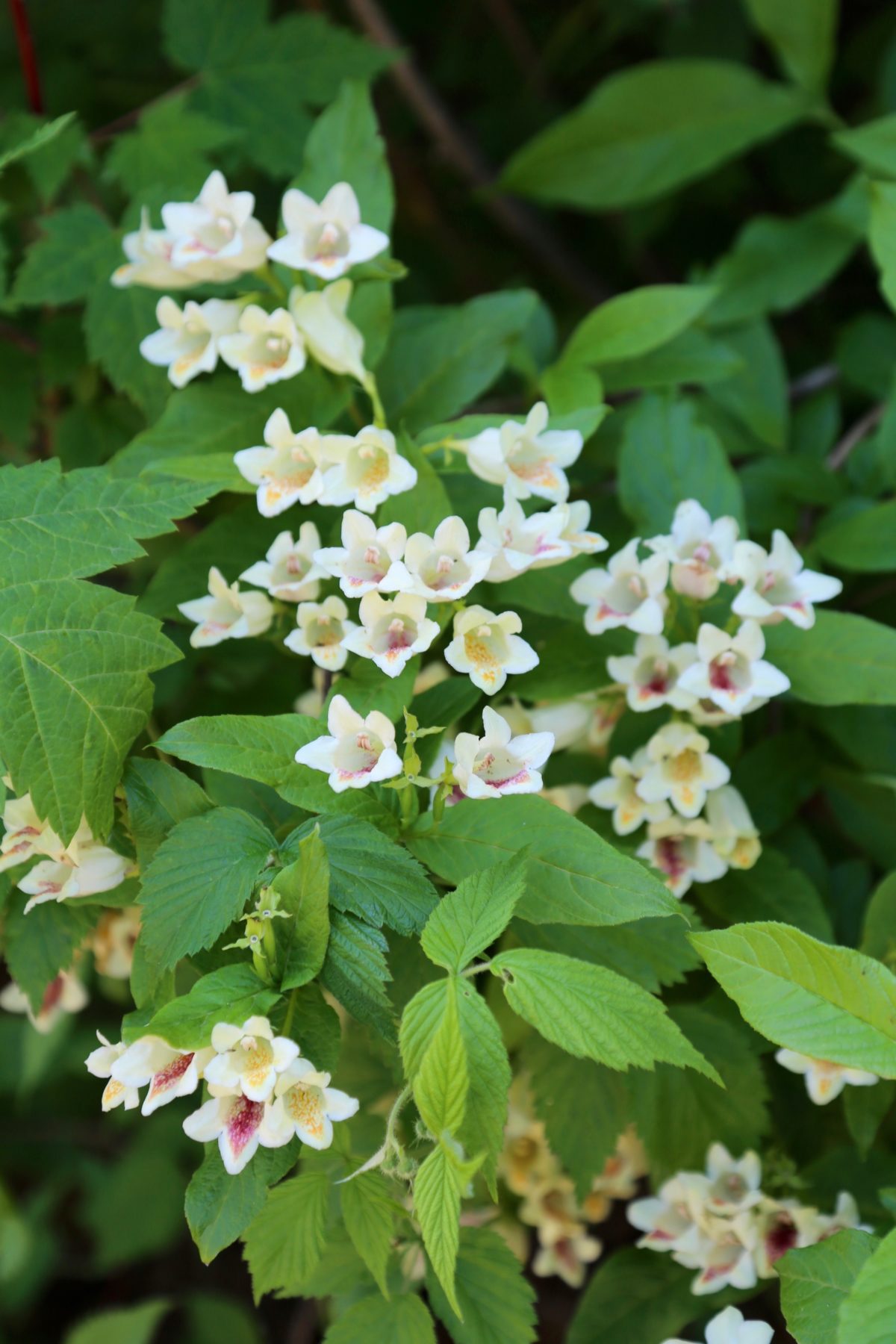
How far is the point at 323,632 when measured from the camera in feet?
3.69

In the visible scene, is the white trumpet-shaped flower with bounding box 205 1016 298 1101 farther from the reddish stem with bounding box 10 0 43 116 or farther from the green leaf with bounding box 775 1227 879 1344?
the reddish stem with bounding box 10 0 43 116

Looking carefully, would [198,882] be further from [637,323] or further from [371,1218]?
[637,323]

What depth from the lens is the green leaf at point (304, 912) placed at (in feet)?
2.82

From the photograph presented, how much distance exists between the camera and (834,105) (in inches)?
104

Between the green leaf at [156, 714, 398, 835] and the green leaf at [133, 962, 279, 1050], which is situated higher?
the green leaf at [156, 714, 398, 835]

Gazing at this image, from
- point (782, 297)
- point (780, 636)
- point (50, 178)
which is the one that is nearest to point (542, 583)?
point (780, 636)

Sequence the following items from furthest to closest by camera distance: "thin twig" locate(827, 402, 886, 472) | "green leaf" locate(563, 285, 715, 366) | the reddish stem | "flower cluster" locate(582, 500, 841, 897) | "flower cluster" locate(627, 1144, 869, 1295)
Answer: "thin twig" locate(827, 402, 886, 472), the reddish stem, "green leaf" locate(563, 285, 715, 366), "flower cluster" locate(627, 1144, 869, 1295), "flower cluster" locate(582, 500, 841, 897)

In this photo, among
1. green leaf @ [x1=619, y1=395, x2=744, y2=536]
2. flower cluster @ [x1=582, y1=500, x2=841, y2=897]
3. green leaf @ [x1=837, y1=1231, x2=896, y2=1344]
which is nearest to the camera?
green leaf @ [x1=837, y1=1231, x2=896, y2=1344]

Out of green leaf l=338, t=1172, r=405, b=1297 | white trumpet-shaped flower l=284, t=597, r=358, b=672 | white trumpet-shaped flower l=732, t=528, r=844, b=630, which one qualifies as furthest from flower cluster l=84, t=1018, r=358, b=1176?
white trumpet-shaped flower l=732, t=528, r=844, b=630

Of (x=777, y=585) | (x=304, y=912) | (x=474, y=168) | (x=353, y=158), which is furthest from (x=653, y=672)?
(x=474, y=168)

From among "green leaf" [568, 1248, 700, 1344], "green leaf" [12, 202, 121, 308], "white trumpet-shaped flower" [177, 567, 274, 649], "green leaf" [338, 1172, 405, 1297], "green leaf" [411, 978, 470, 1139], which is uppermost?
"green leaf" [12, 202, 121, 308]

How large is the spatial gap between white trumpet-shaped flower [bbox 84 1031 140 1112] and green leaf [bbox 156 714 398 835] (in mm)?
225

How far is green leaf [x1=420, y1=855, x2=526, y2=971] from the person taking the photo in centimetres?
83

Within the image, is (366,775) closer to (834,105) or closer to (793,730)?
(793,730)
